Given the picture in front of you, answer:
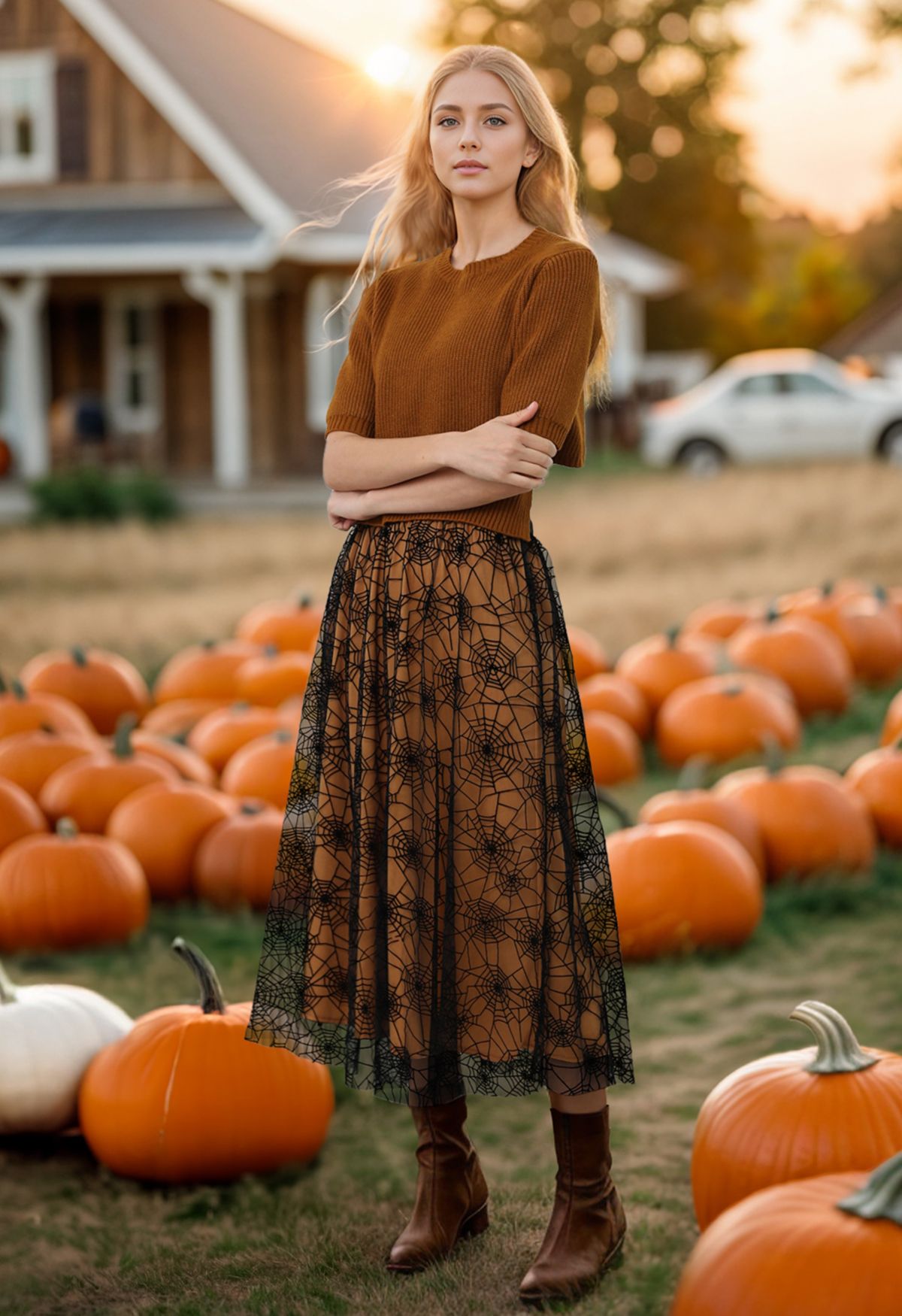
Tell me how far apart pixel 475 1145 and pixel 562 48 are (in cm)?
3791

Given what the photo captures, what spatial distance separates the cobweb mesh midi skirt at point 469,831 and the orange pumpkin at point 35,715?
2.92 m

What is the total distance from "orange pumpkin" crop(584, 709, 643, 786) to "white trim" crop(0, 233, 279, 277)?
11.3m

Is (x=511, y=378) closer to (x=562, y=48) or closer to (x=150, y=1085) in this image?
(x=150, y=1085)

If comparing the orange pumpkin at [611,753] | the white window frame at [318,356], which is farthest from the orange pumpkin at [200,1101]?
the white window frame at [318,356]

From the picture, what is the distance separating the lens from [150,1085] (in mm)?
2855

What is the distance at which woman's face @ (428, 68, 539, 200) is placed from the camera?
234 centimetres

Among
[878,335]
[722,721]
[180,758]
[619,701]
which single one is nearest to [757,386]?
[878,335]

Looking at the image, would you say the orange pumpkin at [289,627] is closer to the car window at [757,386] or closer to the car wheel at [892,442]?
the car wheel at [892,442]

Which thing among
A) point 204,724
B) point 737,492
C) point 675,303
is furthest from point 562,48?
point 204,724

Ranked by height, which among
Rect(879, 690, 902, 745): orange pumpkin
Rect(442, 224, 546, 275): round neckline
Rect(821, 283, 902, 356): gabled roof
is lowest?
Rect(879, 690, 902, 745): orange pumpkin

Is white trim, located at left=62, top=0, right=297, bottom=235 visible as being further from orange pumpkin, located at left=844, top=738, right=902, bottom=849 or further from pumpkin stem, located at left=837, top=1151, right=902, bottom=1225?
pumpkin stem, located at left=837, top=1151, right=902, bottom=1225

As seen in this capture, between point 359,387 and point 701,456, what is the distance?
17.7 m

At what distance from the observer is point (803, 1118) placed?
7.64ft

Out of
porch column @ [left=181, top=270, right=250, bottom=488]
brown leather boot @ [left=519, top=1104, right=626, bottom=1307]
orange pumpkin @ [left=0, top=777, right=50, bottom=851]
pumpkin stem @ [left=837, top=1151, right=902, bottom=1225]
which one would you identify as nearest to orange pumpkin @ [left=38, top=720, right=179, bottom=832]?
orange pumpkin @ [left=0, top=777, right=50, bottom=851]
